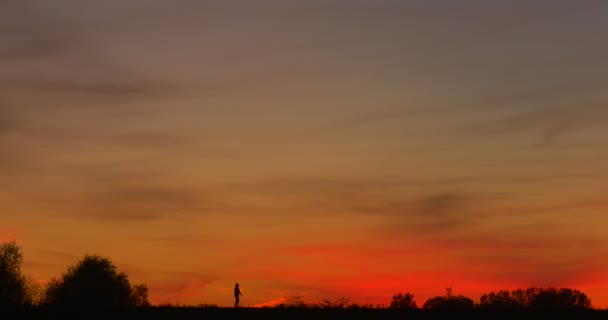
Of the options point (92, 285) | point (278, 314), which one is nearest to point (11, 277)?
point (92, 285)

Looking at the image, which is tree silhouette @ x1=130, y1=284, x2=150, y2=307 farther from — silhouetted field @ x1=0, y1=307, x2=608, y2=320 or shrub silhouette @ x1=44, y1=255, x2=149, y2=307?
silhouetted field @ x1=0, y1=307, x2=608, y2=320

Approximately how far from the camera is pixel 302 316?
40.2 meters

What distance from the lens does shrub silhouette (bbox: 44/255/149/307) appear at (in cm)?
11238

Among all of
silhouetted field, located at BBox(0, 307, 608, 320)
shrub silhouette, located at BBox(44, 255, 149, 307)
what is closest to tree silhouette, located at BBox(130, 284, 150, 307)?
shrub silhouette, located at BBox(44, 255, 149, 307)

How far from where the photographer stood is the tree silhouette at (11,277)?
116188 mm

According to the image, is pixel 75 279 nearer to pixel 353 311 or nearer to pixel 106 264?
pixel 106 264

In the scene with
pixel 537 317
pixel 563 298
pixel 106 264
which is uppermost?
pixel 106 264

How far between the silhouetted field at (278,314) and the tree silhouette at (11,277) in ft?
259

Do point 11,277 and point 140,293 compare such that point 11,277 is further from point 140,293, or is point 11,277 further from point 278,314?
point 278,314

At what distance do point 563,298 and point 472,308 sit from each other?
6002 cm

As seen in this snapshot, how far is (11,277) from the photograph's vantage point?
118 metres

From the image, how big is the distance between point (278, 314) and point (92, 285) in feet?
254

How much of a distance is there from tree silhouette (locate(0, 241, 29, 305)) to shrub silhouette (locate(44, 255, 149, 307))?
403cm

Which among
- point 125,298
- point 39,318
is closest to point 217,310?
point 39,318
